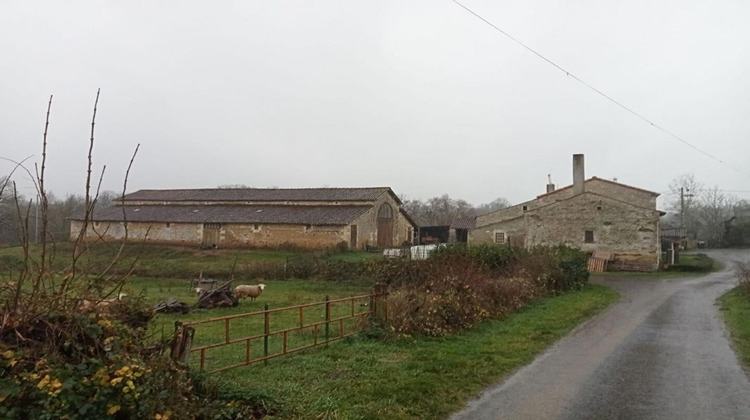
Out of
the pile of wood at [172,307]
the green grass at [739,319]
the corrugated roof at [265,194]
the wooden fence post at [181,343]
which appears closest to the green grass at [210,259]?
the corrugated roof at [265,194]

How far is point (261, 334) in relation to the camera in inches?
391

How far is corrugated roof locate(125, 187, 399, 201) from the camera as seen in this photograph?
1865 inches

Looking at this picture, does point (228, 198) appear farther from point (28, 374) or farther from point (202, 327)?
point (28, 374)

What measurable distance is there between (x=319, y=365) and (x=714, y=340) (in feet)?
→ 30.9

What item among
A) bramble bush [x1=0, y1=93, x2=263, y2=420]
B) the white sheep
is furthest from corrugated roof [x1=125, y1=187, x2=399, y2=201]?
bramble bush [x1=0, y1=93, x2=263, y2=420]

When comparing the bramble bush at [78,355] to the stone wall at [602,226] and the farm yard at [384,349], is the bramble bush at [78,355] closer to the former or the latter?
the farm yard at [384,349]

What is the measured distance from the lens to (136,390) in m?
4.55

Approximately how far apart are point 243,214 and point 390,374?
3999cm

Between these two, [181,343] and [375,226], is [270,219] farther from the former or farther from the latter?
[181,343]

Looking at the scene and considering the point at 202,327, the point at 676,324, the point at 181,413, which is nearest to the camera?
the point at 181,413

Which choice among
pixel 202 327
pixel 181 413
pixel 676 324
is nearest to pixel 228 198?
pixel 202 327

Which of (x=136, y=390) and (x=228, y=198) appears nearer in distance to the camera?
(x=136, y=390)

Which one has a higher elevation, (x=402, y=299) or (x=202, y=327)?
(x=402, y=299)

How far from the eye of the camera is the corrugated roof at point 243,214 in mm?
42719
